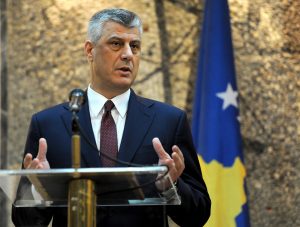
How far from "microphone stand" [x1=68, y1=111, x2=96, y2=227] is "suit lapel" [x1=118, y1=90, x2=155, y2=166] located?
598 mm

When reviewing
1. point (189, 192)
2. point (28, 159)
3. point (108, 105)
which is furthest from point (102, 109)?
point (28, 159)

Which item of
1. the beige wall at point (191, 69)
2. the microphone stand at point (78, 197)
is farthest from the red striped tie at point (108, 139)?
the beige wall at point (191, 69)

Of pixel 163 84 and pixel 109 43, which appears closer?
pixel 109 43

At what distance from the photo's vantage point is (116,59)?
4.15m

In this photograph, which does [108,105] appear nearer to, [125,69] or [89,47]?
[125,69]

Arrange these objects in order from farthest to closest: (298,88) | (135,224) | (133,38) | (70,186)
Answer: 1. (298,88)
2. (133,38)
3. (135,224)
4. (70,186)

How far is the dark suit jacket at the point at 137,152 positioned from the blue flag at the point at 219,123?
136 centimetres

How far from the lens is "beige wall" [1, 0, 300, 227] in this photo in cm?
580

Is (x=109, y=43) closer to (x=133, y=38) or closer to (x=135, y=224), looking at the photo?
(x=133, y=38)

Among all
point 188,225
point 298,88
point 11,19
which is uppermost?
point 11,19

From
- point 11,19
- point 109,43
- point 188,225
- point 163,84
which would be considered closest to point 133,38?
point 109,43

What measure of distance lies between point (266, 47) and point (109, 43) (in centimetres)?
200

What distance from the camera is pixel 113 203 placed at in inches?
136

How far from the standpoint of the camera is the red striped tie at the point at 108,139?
3822mm
